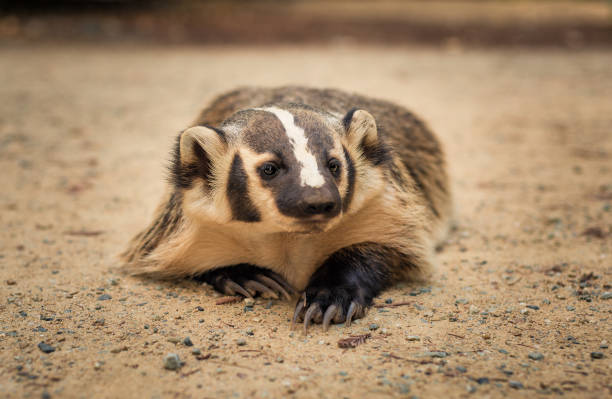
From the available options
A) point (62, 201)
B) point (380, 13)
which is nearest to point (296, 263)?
point (62, 201)

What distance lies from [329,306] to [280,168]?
70 cm

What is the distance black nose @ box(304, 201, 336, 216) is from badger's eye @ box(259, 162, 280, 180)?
25cm

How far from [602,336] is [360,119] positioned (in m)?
1.43

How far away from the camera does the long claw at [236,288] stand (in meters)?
3.00

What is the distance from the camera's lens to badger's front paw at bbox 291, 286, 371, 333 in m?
2.71

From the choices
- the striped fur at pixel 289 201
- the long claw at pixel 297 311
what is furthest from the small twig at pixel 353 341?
the striped fur at pixel 289 201

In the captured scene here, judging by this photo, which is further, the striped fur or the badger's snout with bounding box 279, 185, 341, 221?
A: the striped fur

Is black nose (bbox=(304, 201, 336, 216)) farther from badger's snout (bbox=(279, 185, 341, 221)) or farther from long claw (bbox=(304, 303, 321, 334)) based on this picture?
long claw (bbox=(304, 303, 321, 334))

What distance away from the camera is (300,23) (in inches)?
506

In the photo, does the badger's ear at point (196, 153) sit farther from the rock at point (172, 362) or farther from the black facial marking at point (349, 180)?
the rock at point (172, 362)

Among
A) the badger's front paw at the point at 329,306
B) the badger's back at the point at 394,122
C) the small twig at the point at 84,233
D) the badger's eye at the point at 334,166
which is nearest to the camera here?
the badger's eye at the point at 334,166

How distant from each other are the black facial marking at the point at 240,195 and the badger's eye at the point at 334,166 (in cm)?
37

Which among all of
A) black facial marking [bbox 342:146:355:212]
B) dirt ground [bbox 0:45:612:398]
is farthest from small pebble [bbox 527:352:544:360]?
black facial marking [bbox 342:146:355:212]

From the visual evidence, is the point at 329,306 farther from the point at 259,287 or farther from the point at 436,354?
the point at 436,354
